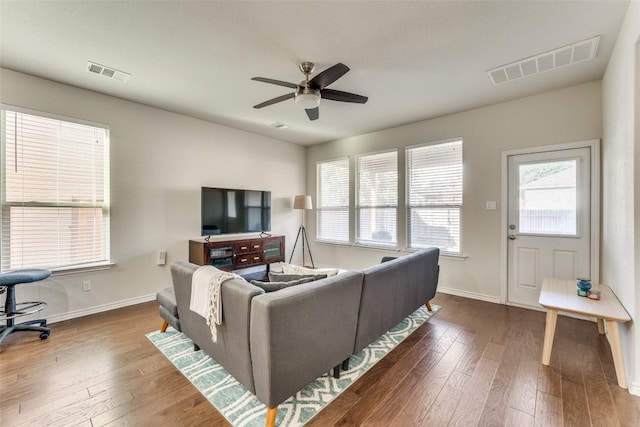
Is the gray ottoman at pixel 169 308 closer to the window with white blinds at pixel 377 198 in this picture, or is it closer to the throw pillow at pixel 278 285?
the throw pillow at pixel 278 285

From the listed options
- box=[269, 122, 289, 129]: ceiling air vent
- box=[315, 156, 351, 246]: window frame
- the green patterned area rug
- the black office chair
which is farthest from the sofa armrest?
box=[315, 156, 351, 246]: window frame

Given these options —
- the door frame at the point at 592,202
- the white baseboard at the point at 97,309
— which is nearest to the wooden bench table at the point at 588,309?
the door frame at the point at 592,202

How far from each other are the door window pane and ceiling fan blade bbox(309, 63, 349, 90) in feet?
9.14

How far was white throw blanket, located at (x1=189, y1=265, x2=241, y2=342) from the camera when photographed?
5.63ft

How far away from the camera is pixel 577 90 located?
3.03 meters

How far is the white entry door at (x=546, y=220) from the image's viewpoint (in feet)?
9.95

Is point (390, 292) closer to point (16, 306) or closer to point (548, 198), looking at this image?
point (548, 198)

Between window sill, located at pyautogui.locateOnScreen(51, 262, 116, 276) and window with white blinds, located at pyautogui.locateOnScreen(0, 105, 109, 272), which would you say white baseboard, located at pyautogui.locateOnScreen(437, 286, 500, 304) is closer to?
window sill, located at pyautogui.locateOnScreen(51, 262, 116, 276)

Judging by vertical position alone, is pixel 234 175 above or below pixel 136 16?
below

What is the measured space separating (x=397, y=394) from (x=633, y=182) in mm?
2145

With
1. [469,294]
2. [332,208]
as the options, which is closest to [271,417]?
[469,294]

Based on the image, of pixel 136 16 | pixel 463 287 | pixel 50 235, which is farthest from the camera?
pixel 463 287

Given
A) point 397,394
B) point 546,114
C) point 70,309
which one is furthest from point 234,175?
→ point 546,114

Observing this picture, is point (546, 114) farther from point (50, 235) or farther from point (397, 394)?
point (50, 235)
